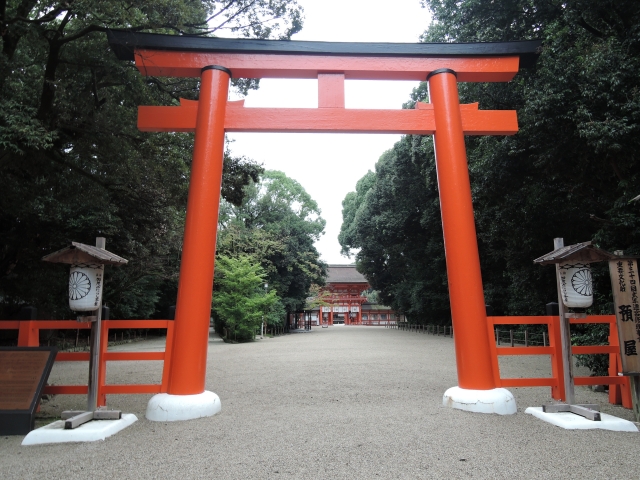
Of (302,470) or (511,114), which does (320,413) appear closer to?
(302,470)

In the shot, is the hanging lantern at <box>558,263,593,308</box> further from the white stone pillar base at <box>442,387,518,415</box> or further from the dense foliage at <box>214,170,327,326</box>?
the dense foliage at <box>214,170,327,326</box>

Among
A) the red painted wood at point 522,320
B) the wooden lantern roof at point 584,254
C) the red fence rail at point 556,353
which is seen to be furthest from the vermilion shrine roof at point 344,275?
the wooden lantern roof at point 584,254

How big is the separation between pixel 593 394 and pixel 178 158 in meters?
7.82

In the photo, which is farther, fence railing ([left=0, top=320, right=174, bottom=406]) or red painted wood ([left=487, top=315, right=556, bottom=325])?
red painted wood ([left=487, top=315, right=556, bottom=325])

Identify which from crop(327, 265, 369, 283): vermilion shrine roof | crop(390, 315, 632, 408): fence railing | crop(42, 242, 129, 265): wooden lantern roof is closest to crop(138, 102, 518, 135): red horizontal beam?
crop(42, 242, 129, 265): wooden lantern roof

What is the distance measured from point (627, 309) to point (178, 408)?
4.48m

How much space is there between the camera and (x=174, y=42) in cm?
516

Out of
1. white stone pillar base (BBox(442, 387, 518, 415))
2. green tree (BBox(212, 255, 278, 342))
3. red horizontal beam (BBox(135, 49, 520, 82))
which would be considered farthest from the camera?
green tree (BBox(212, 255, 278, 342))

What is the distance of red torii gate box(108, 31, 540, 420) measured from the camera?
458cm

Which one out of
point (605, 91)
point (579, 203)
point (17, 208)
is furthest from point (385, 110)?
point (17, 208)

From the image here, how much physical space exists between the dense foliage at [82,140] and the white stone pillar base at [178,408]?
3185mm

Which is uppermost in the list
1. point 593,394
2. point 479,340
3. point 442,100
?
point 442,100

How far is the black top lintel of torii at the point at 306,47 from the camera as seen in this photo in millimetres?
5098

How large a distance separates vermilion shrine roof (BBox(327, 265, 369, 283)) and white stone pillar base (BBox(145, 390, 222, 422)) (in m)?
37.0
